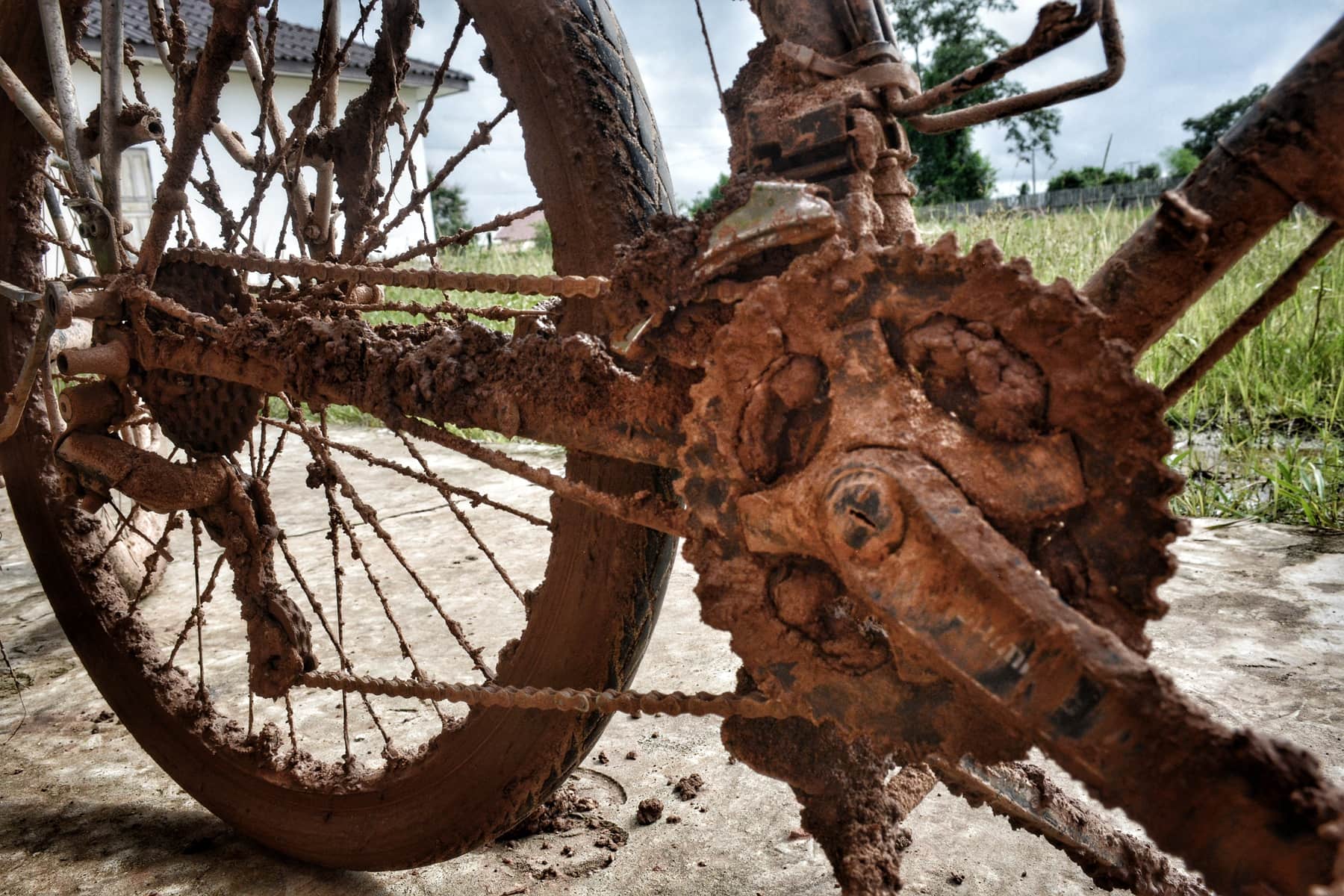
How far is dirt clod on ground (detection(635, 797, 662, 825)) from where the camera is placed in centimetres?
159

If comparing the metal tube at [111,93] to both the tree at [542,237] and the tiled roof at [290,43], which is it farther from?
the tiled roof at [290,43]

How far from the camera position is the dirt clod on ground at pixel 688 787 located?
164cm

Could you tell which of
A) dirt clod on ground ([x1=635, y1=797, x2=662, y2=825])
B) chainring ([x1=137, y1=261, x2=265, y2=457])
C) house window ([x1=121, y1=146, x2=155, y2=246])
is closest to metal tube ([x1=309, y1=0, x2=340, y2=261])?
chainring ([x1=137, y1=261, x2=265, y2=457])

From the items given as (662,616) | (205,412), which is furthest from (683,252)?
(662,616)

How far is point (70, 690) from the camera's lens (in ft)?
7.41

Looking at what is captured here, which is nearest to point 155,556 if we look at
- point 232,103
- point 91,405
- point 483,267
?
point 91,405

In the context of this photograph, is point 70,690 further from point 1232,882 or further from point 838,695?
point 1232,882

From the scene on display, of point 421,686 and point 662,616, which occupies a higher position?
point 421,686

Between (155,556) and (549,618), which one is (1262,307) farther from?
(155,556)

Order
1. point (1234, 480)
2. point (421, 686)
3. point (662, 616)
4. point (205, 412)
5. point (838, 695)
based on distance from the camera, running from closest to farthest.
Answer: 1. point (838, 695)
2. point (421, 686)
3. point (205, 412)
4. point (662, 616)
5. point (1234, 480)

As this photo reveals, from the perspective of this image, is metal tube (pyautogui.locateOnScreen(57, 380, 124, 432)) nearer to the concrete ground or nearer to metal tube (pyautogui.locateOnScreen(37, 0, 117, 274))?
metal tube (pyautogui.locateOnScreen(37, 0, 117, 274))

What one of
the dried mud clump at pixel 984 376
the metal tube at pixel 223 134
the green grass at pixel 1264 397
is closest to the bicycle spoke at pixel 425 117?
the metal tube at pixel 223 134

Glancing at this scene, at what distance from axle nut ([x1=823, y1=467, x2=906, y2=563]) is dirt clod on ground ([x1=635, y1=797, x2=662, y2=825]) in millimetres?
950

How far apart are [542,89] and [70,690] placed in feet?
6.27
